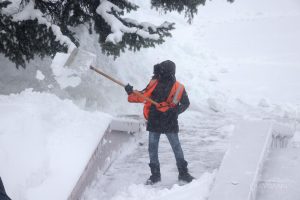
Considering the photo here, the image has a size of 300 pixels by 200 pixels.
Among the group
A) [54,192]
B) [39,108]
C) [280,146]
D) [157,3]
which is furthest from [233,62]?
[54,192]

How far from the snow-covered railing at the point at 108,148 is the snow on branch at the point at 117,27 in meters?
1.31

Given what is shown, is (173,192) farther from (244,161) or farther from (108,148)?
(108,148)

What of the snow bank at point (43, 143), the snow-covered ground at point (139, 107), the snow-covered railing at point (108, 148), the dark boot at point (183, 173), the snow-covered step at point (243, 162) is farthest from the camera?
the dark boot at point (183, 173)

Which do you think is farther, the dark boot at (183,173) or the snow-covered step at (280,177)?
the dark boot at (183,173)

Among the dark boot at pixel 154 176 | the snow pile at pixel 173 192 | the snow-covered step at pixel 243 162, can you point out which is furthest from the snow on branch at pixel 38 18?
the snow-covered step at pixel 243 162

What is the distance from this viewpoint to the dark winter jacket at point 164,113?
5.99m

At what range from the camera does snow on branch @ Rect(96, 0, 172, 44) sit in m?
6.84

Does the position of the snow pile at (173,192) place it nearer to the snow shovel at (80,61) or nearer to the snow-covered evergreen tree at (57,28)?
the snow shovel at (80,61)

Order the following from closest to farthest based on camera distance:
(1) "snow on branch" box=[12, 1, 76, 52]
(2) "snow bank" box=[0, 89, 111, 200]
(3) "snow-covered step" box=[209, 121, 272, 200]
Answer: (3) "snow-covered step" box=[209, 121, 272, 200]
(2) "snow bank" box=[0, 89, 111, 200]
(1) "snow on branch" box=[12, 1, 76, 52]

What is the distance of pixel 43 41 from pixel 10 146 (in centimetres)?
224

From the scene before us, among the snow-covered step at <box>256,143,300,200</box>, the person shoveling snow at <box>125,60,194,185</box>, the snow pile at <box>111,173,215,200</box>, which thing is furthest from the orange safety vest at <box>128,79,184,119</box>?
the snow-covered step at <box>256,143,300,200</box>

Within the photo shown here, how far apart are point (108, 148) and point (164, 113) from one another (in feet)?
4.19

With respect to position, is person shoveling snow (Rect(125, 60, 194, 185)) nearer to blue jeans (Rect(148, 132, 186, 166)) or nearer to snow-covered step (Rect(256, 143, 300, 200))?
blue jeans (Rect(148, 132, 186, 166))

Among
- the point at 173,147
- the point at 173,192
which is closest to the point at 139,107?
the point at 173,147
